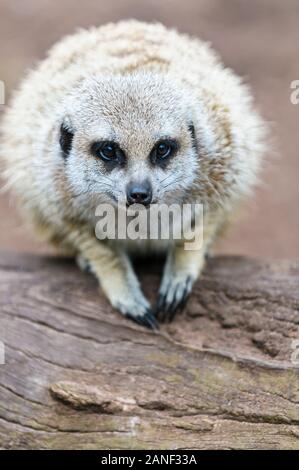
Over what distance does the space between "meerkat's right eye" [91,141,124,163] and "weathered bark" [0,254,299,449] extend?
3.33ft

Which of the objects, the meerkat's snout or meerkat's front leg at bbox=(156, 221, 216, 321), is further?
meerkat's front leg at bbox=(156, 221, 216, 321)

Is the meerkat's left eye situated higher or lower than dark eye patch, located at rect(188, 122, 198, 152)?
lower

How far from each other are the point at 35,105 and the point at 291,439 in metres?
2.57

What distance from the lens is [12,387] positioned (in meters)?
3.87

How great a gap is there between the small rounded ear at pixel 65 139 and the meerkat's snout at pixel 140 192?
58cm

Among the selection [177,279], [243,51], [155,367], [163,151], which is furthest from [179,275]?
[243,51]

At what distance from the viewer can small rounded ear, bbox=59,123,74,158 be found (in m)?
4.03

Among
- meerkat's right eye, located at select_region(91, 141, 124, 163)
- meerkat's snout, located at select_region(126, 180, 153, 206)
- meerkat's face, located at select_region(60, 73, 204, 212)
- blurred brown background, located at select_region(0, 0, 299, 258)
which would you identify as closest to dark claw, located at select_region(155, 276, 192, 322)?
meerkat's face, located at select_region(60, 73, 204, 212)

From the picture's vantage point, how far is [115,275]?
4.46 meters

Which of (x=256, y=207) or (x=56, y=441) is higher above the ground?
(x=256, y=207)

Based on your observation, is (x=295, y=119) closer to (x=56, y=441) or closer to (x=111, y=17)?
(x=111, y=17)

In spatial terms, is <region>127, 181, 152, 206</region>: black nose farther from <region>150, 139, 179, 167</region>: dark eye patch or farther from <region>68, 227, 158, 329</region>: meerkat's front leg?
<region>68, 227, 158, 329</region>: meerkat's front leg

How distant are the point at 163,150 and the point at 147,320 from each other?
1039mm

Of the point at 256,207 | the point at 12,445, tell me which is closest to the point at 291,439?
the point at 12,445
